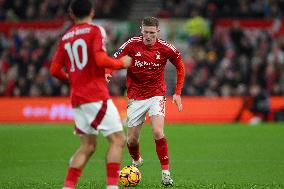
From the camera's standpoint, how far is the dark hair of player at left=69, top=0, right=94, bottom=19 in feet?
29.1

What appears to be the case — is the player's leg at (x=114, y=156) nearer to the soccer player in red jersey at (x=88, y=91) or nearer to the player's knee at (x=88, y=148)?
the soccer player in red jersey at (x=88, y=91)

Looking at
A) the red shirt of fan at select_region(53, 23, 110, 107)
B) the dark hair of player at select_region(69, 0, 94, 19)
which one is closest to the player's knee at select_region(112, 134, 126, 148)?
the red shirt of fan at select_region(53, 23, 110, 107)

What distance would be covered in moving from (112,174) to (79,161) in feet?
1.37

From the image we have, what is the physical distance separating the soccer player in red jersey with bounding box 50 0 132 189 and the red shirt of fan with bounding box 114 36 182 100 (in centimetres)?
307

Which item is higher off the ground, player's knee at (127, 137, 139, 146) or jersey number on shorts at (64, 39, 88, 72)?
jersey number on shorts at (64, 39, 88, 72)

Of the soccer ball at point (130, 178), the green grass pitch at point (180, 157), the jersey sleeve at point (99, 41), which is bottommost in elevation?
the green grass pitch at point (180, 157)

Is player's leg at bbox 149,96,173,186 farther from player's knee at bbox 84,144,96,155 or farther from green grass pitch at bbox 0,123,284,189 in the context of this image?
player's knee at bbox 84,144,96,155

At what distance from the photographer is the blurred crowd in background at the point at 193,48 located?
90.4 feet

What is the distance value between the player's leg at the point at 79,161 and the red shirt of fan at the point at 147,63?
313 cm

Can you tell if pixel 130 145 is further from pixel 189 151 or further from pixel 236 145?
pixel 236 145

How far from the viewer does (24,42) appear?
3048 centimetres

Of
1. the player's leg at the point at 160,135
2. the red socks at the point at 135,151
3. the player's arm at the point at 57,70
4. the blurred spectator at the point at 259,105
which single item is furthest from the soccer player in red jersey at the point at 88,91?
the blurred spectator at the point at 259,105

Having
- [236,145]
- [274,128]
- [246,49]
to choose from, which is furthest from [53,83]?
[236,145]

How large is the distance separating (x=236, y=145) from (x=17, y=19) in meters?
15.9
